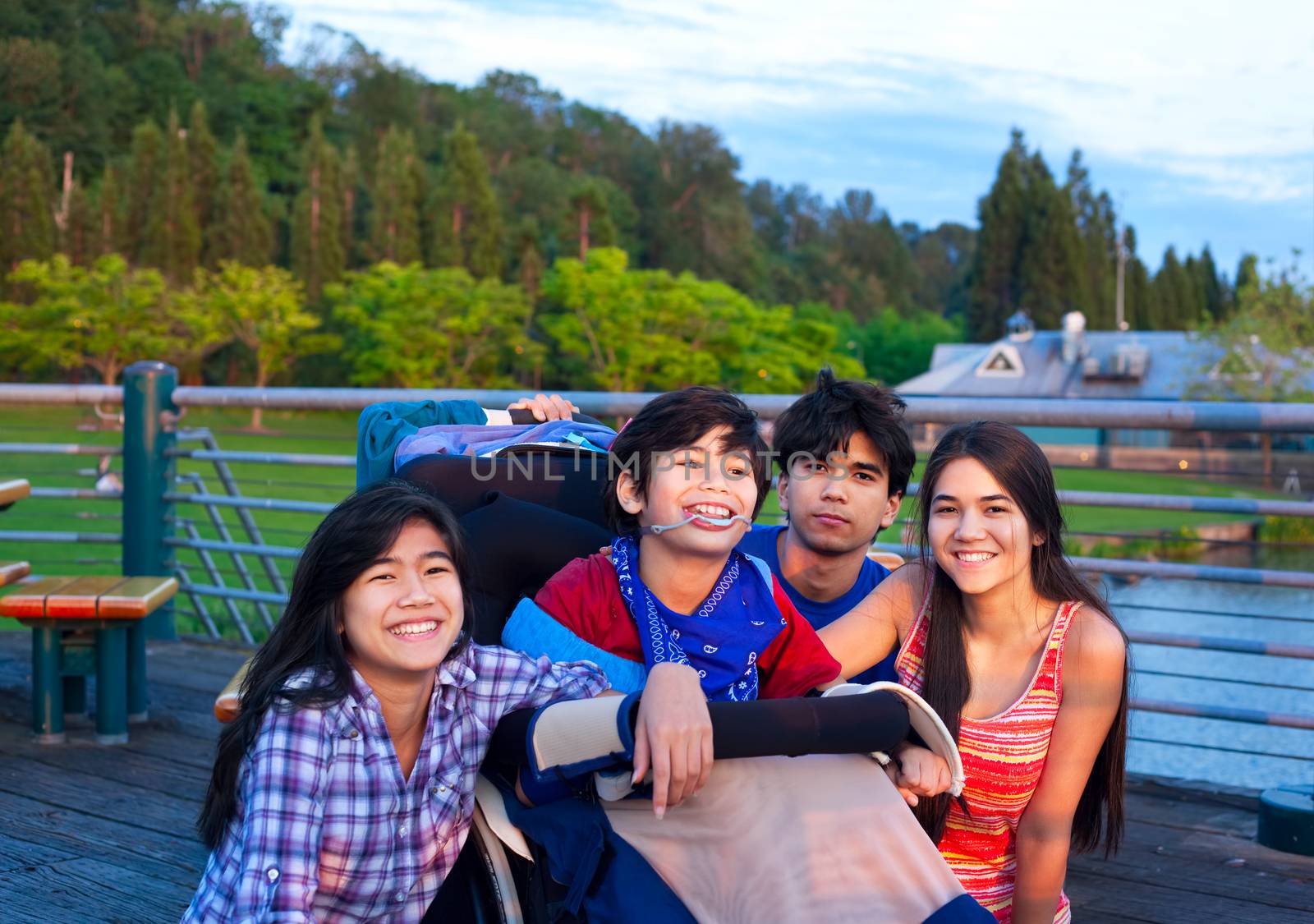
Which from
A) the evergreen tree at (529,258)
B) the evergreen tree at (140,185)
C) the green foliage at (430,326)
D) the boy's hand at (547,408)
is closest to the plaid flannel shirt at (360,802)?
the boy's hand at (547,408)

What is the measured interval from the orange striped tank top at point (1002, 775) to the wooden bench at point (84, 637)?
258 cm

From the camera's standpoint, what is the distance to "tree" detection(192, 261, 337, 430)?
48250mm

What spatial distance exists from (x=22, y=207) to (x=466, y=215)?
721 inches

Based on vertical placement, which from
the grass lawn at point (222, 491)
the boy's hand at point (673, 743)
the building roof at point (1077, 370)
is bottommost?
the grass lawn at point (222, 491)

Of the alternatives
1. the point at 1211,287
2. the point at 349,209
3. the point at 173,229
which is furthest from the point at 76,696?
the point at 1211,287

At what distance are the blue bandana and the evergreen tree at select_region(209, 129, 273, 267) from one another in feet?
176

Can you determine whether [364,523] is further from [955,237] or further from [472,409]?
[955,237]

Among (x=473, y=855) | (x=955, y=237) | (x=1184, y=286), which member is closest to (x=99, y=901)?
(x=473, y=855)

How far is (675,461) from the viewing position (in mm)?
2088

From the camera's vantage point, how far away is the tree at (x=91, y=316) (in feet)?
153

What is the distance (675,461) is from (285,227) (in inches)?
2359

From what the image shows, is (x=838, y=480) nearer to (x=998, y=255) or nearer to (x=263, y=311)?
(x=263, y=311)

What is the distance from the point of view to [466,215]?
5684 centimetres

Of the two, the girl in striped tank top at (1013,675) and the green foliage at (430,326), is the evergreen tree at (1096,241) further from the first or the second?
the girl in striped tank top at (1013,675)
